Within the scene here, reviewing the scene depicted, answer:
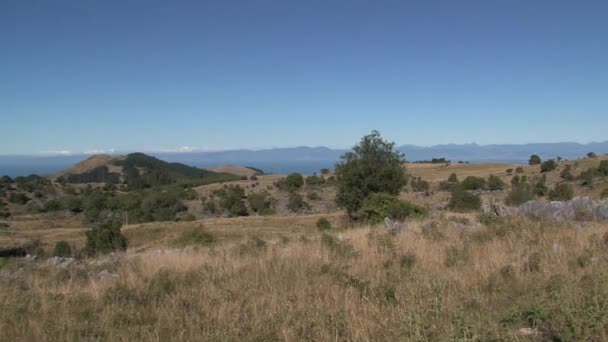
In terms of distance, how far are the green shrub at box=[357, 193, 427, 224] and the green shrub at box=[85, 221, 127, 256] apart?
15.1 meters

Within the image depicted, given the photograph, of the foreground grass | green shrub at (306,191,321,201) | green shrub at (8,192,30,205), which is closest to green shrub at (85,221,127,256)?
the foreground grass

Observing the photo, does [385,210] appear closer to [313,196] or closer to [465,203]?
[465,203]

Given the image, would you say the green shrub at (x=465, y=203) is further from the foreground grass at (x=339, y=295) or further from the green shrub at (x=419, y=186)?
the foreground grass at (x=339, y=295)

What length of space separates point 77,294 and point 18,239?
35.5 m

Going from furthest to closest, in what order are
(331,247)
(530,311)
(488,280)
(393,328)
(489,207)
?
1. (489,207)
2. (331,247)
3. (488,280)
4. (530,311)
5. (393,328)

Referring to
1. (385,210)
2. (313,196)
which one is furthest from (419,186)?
(385,210)

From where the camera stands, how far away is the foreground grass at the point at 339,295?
4332 millimetres

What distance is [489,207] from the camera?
17.4 metres

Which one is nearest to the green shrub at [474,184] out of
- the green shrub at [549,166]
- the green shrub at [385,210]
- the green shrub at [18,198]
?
the green shrub at [549,166]

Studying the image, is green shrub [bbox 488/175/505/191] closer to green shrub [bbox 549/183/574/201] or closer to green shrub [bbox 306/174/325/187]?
green shrub [bbox 549/183/574/201]

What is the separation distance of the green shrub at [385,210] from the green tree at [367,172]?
587 cm

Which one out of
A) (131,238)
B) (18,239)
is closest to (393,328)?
(131,238)

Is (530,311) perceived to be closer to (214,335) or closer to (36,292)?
(214,335)

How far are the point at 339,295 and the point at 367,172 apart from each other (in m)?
24.3
